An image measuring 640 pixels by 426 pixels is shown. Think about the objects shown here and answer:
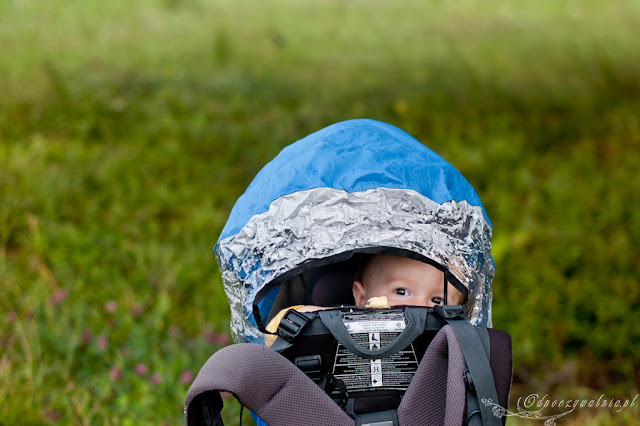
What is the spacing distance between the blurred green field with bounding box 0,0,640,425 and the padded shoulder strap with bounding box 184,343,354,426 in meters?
1.26

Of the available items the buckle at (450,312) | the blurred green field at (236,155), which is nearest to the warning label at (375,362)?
the buckle at (450,312)

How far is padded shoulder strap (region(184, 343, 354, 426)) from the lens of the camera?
1.47 meters

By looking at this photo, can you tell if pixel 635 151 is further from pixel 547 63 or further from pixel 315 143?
pixel 315 143

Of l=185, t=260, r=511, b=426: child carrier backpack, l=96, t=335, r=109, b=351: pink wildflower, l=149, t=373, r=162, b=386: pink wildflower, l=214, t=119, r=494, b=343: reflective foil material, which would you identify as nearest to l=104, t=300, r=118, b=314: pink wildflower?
l=96, t=335, r=109, b=351: pink wildflower

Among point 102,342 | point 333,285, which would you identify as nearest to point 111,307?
point 102,342

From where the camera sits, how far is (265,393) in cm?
150

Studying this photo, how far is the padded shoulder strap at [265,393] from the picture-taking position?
4.83ft

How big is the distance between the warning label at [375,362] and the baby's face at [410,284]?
30 cm

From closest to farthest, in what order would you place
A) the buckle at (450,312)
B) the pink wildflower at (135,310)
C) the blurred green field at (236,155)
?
the buckle at (450,312) < the blurred green field at (236,155) < the pink wildflower at (135,310)

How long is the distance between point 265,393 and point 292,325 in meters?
0.23

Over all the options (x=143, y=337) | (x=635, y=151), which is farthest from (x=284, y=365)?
(x=635, y=151)

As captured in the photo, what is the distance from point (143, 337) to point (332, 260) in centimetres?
158

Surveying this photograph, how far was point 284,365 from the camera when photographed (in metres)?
1.53

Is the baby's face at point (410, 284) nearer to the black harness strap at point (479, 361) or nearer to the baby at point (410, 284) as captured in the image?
the baby at point (410, 284)
